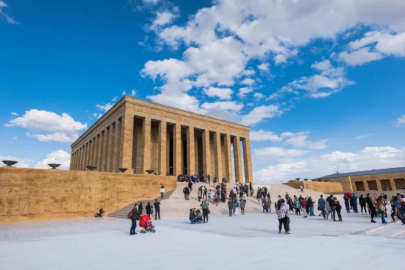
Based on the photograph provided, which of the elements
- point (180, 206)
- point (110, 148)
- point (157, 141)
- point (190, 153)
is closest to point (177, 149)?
point (190, 153)

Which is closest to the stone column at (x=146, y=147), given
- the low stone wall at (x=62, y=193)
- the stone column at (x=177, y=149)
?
the stone column at (x=177, y=149)

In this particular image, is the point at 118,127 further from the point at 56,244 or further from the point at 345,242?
the point at 345,242

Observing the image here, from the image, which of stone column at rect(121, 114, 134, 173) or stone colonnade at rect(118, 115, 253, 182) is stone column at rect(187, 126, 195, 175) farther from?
stone column at rect(121, 114, 134, 173)

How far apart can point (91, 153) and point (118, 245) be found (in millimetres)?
34105

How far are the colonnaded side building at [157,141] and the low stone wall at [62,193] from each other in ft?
18.6

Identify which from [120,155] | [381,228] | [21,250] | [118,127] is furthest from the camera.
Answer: [118,127]

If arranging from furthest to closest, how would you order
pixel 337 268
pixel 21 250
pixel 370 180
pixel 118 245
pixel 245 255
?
1. pixel 370 180
2. pixel 118 245
3. pixel 21 250
4. pixel 245 255
5. pixel 337 268

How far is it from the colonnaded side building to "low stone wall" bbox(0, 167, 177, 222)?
5684 millimetres

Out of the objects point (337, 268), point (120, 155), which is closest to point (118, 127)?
point (120, 155)

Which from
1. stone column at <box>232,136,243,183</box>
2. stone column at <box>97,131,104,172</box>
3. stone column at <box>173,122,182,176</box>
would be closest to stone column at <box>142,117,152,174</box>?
stone column at <box>173,122,182,176</box>

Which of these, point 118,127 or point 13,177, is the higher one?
point 118,127

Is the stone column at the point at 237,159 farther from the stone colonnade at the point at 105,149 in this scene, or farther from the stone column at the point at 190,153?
the stone colonnade at the point at 105,149

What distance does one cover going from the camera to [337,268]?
4.30 metres

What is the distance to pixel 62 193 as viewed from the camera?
16.1 meters
